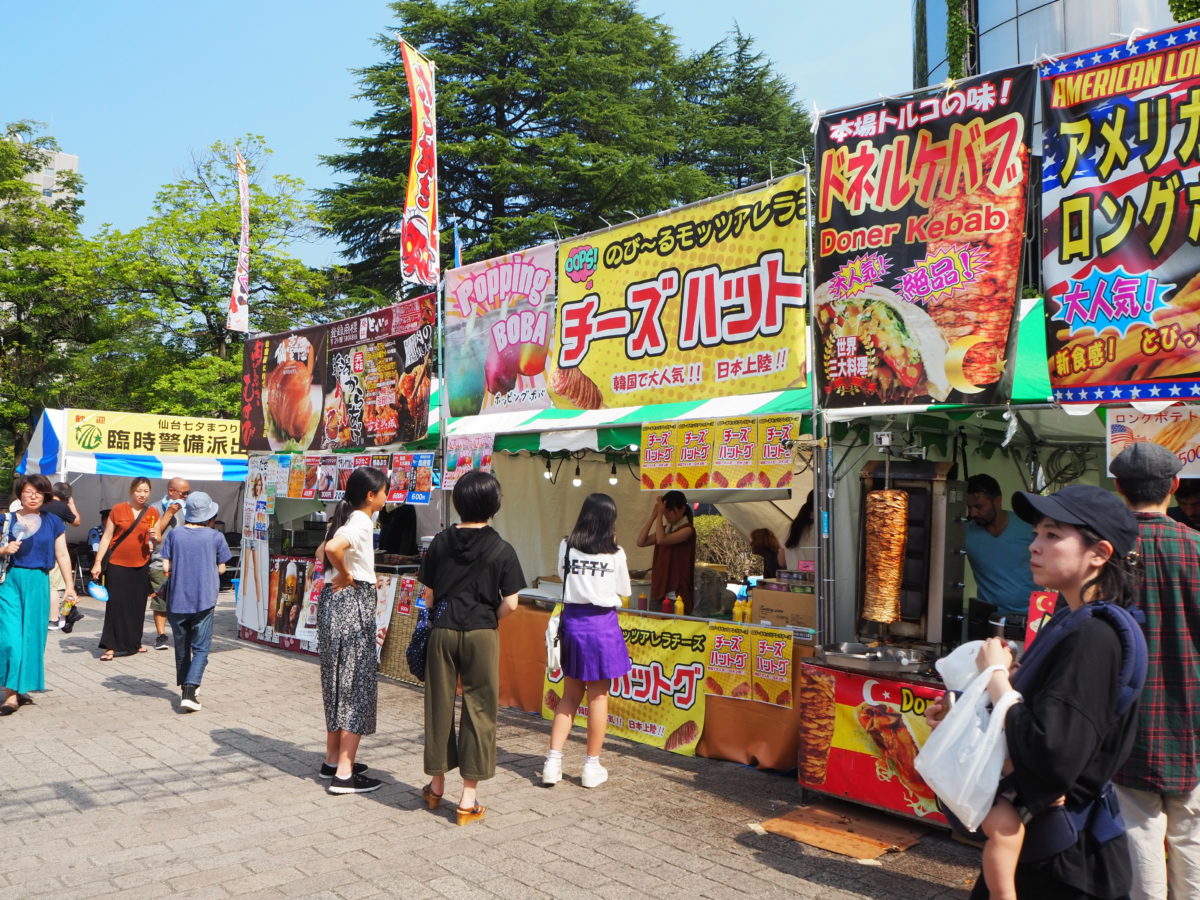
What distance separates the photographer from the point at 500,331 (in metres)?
8.69

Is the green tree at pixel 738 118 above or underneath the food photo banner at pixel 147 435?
above

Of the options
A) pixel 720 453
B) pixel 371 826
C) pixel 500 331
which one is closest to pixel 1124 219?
pixel 720 453

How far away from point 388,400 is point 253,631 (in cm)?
382

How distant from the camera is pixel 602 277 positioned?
7684mm

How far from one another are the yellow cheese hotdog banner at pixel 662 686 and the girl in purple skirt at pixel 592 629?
602 mm

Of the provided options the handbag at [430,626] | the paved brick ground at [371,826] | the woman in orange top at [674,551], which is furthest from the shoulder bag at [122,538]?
the handbag at [430,626]

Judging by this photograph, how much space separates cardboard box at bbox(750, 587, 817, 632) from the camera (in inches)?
255

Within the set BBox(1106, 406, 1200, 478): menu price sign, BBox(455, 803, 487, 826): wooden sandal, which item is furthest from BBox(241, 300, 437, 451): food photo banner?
BBox(1106, 406, 1200, 478): menu price sign

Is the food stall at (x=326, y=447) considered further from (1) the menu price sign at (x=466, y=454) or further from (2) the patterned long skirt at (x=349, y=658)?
(2) the patterned long skirt at (x=349, y=658)

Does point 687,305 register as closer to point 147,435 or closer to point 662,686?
point 662,686

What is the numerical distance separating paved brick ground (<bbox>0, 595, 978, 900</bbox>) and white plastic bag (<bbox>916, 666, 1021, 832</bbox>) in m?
2.21

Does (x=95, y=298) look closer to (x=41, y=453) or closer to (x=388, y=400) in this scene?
(x=41, y=453)

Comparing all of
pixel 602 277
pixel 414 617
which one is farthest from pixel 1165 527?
pixel 414 617

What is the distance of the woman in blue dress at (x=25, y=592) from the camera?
751cm
